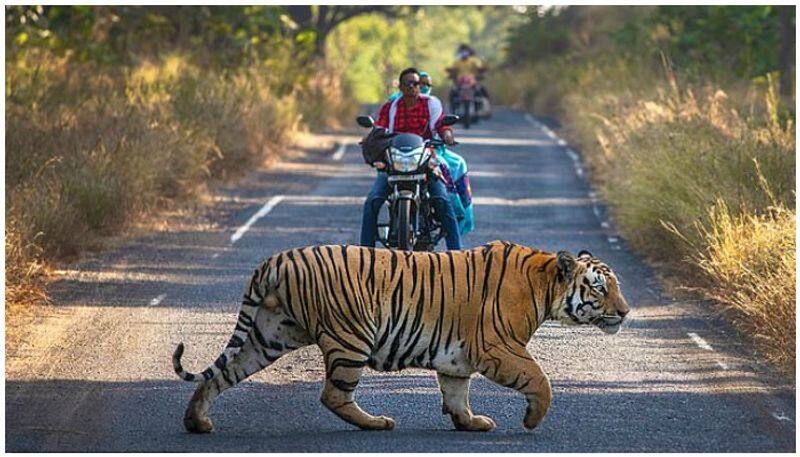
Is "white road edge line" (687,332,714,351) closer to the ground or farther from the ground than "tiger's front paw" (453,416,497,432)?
closer to the ground

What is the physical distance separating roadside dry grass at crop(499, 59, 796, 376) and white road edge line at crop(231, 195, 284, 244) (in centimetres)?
418

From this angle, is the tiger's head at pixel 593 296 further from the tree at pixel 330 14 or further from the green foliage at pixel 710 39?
the tree at pixel 330 14

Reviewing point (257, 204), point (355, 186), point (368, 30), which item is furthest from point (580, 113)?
point (368, 30)

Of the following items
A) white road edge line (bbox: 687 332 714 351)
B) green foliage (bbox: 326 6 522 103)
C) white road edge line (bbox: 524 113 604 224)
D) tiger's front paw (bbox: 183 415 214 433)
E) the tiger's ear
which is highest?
the tiger's ear

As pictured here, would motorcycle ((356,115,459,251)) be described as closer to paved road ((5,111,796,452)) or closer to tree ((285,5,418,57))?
paved road ((5,111,796,452))

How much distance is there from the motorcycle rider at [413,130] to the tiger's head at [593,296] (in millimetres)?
4317

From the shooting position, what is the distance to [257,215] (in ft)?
66.7

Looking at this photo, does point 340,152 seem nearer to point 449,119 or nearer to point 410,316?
point 449,119

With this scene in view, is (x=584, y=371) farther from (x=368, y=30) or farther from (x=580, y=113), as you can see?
(x=368, y=30)

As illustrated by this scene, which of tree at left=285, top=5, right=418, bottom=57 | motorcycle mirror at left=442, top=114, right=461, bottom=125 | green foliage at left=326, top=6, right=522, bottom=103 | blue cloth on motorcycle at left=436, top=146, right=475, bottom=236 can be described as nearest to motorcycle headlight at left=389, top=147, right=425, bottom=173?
blue cloth on motorcycle at left=436, top=146, right=475, bottom=236

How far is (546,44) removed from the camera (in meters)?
60.5

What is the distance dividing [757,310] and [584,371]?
1.83 metres

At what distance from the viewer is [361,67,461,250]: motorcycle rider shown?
13.2 meters

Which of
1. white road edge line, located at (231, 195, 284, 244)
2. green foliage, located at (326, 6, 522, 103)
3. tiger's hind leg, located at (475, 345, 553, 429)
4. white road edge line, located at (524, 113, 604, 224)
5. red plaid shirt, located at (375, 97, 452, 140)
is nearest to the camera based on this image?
tiger's hind leg, located at (475, 345, 553, 429)
